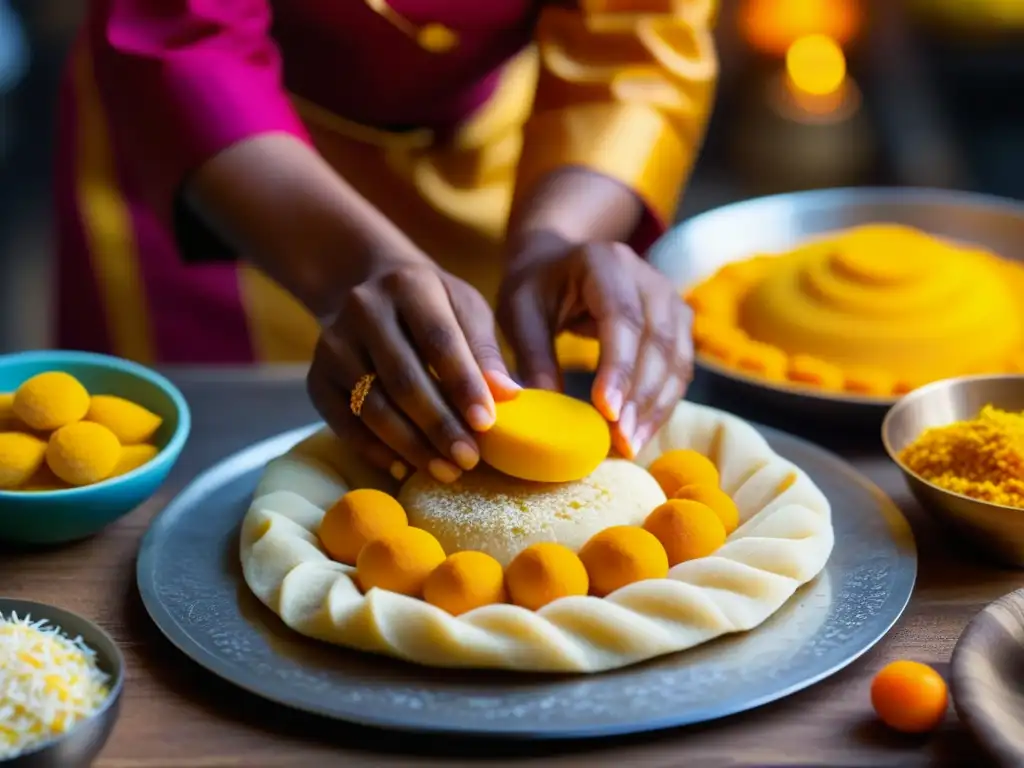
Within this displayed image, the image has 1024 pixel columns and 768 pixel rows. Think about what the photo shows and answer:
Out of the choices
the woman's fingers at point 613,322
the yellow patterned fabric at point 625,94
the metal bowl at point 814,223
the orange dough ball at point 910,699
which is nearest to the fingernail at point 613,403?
the woman's fingers at point 613,322

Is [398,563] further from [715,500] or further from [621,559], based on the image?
[715,500]

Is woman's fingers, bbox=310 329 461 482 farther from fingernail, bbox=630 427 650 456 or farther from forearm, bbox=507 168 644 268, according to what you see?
forearm, bbox=507 168 644 268

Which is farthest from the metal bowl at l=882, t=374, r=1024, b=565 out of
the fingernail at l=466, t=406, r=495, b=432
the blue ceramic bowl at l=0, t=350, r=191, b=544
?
the blue ceramic bowl at l=0, t=350, r=191, b=544

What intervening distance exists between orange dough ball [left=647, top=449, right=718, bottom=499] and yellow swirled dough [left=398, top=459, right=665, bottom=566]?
26 mm

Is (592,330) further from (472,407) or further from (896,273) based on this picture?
(896,273)

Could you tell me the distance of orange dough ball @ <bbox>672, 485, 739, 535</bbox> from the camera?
45.2 inches

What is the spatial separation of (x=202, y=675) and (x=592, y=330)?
561 millimetres

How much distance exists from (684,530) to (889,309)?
2.10ft

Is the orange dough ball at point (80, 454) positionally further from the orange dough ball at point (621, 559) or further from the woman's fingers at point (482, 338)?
the orange dough ball at point (621, 559)

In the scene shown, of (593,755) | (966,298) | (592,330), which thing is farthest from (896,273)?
(593,755)

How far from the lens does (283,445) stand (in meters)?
1.37

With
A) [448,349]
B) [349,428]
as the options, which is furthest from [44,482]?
[448,349]

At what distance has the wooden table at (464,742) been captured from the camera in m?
0.90

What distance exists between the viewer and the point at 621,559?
1031 mm
